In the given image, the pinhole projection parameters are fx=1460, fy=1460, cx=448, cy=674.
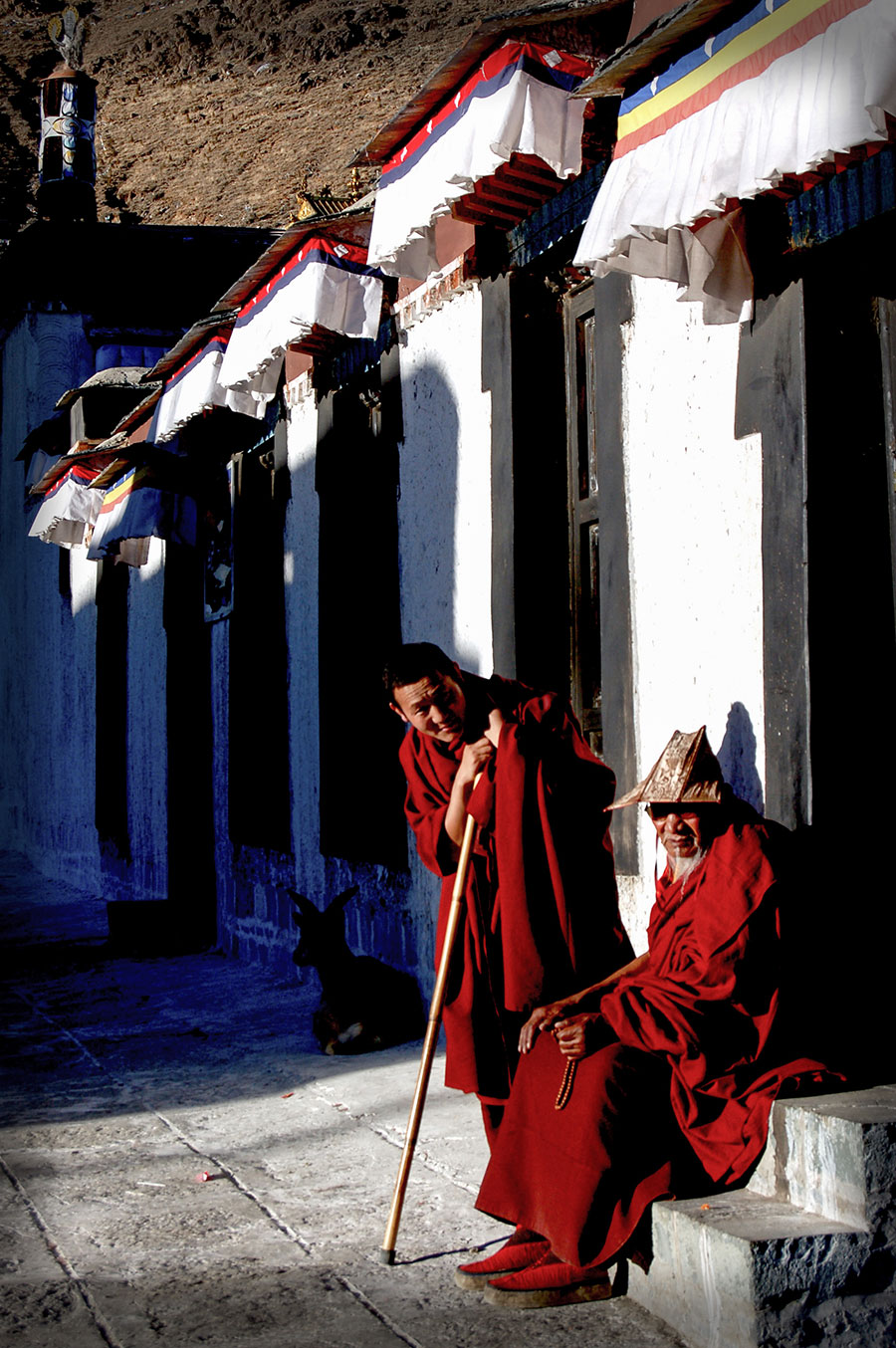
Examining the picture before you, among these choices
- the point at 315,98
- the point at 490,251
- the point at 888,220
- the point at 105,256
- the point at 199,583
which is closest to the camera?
the point at 888,220

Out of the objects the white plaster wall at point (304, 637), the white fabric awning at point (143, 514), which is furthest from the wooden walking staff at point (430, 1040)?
the white fabric awning at point (143, 514)

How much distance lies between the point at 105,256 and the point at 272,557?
31.5 ft

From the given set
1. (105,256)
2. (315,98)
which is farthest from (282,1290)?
(315,98)

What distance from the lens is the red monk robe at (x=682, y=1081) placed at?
133 inches

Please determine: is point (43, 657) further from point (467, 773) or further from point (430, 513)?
point (467, 773)

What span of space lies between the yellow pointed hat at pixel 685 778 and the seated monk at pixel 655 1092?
0.15m

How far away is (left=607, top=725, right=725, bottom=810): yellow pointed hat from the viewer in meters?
3.71

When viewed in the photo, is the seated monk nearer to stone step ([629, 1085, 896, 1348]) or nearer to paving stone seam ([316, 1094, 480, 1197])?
stone step ([629, 1085, 896, 1348])

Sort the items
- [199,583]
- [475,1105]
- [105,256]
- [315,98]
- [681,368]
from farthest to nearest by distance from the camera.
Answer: [315,98], [105,256], [199,583], [475,1105], [681,368]

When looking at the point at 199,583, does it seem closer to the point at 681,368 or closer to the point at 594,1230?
the point at 681,368

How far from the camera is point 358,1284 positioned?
362cm

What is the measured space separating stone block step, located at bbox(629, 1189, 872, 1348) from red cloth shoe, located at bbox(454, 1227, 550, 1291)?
337 mm

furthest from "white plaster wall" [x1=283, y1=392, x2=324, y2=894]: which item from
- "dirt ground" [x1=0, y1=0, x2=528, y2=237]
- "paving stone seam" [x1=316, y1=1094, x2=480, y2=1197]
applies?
"dirt ground" [x1=0, y1=0, x2=528, y2=237]

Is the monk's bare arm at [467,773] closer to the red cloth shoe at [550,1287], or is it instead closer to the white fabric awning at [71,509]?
the red cloth shoe at [550,1287]
